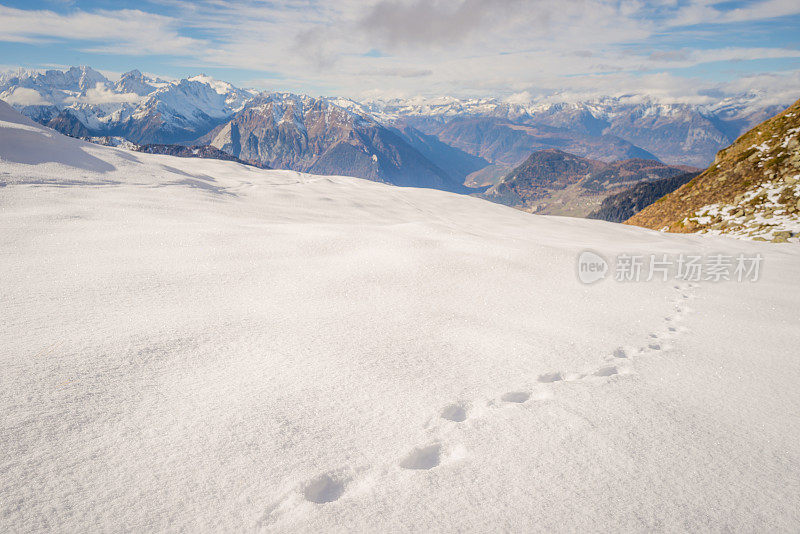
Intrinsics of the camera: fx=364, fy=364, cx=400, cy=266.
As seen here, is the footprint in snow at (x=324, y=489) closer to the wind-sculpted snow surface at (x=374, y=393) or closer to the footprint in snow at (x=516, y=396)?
the wind-sculpted snow surface at (x=374, y=393)

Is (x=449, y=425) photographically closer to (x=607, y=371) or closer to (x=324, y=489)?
(x=324, y=489)

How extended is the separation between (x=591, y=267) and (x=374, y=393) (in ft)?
23.8

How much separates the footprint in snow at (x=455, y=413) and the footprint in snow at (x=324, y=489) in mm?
1228

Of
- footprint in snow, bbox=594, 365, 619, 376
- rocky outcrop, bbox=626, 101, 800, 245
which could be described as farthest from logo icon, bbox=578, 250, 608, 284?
rocky outcrop, bbox=626, 101, 800, 245

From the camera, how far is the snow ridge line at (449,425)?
2.72 m

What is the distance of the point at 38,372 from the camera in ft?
11.8

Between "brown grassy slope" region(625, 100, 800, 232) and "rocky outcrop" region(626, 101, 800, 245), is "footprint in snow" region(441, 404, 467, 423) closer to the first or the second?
"rocky outcrop" region(626, 101, 800, 245)

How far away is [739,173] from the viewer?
23.3 metres

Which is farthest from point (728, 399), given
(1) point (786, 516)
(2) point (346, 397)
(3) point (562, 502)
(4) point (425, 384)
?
(2) point (346, 397)

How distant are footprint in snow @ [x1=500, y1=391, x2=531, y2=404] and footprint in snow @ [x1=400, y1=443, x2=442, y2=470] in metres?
1.06

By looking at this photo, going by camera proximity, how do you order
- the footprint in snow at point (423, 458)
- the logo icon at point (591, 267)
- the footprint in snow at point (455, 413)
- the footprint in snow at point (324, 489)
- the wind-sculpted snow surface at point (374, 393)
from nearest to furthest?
the wind-sculpted snow surface at point (374, 393), the footprint in snow at point (324, 489), the footprint in snow at point (423, 458), the footprint in snow at point (455, 413), the logo icon at point (591, 267)

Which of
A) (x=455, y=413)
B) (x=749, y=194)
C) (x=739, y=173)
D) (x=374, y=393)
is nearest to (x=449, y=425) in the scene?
(x=455, y=413)

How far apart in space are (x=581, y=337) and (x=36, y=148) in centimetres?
2145

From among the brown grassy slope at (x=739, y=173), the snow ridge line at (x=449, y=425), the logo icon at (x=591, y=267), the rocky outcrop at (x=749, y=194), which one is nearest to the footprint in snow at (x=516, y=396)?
the snow ridge line at (x=449, y=425)
